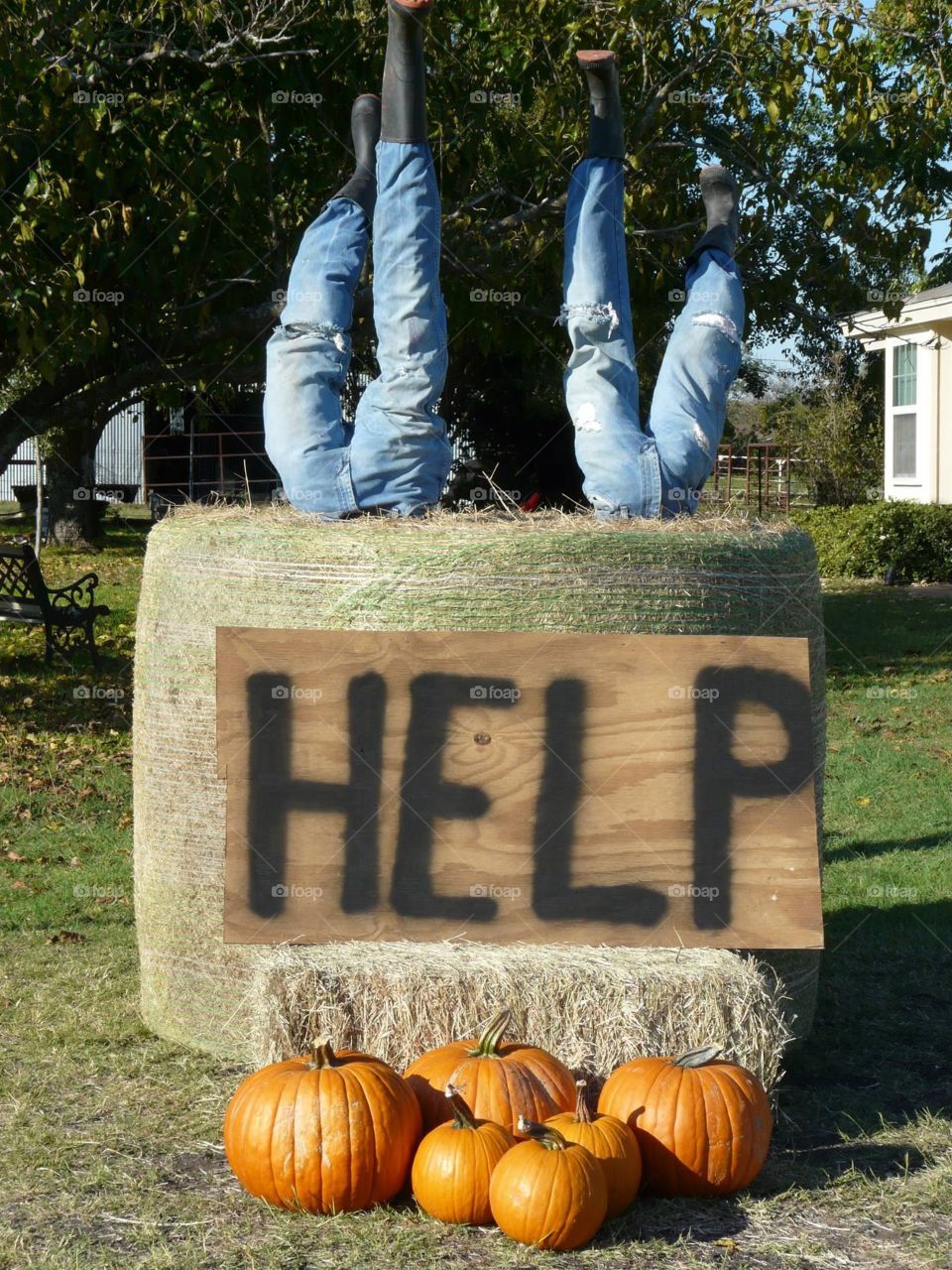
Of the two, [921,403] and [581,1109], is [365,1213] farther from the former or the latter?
[921,403]

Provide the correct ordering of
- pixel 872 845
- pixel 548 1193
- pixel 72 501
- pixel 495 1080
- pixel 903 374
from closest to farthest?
pixel 548 1193, pixel 495 1080, pixel 872 845, pixel 903 374, pixel 72 501

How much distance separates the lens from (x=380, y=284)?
448 centimetres

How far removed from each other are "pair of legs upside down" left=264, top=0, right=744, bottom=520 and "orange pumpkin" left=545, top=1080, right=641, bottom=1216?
182 centimetres

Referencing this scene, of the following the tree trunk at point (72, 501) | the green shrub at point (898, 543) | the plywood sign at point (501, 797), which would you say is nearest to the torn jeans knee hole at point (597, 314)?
the plywood sign at point (501, 797)

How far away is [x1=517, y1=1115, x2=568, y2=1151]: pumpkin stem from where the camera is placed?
3113 millimetres

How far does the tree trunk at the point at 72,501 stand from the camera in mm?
22312

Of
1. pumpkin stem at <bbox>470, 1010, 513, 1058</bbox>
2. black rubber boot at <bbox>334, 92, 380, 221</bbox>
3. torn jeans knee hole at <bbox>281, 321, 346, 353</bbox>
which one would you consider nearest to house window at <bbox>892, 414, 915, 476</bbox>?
black rubber boot at <bbox>334, 92, 380, 221</bbox>

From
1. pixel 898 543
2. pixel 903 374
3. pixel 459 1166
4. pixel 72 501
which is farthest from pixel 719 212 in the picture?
pixel 72 501

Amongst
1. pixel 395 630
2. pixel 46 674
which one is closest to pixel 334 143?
pixel 46 674

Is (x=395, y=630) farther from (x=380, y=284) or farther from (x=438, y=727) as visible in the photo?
(x=380, y=284)

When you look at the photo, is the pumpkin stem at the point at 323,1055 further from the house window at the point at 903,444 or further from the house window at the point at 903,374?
the house window at the point at 903,374

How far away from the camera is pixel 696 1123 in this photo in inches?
131

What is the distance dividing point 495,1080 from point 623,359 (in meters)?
2.37

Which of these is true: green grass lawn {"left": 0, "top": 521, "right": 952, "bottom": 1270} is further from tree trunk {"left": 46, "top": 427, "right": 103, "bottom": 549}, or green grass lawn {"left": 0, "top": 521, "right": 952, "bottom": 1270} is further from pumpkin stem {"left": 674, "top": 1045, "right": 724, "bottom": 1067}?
tree trunk {"left": 46, "top": 427, "right": 103, "bottom": 549}
